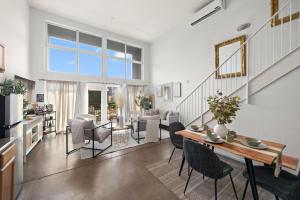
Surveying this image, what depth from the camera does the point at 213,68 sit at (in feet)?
14.4

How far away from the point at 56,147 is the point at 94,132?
1.44 m

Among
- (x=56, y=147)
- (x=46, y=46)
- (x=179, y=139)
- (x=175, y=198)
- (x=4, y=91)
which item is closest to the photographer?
(x=175, y=198)

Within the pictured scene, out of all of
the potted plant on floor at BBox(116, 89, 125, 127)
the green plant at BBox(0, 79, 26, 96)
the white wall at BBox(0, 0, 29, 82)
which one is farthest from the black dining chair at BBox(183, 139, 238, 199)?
the white wall at BBox(0, 0, 29, 82)

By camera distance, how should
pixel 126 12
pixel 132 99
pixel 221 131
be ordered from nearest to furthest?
pixel 221 131 → pixel 126 12 → pixel 132 99

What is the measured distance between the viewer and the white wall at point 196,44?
3551 millimetres

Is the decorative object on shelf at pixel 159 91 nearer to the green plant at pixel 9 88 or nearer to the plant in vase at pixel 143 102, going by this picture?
the plant in vase at pixel 143 102

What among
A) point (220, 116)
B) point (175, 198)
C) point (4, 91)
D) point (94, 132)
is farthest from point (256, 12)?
point (4, 91)

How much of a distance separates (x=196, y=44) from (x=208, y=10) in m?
1.08

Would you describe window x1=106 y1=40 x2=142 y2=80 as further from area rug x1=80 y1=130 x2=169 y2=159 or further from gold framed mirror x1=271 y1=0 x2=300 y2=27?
gold framed mirror x1=271 y1=0 x2=300 y2=27

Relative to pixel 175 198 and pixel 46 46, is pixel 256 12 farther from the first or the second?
pixel 46 46

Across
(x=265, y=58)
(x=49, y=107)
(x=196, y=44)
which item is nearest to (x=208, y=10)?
(x=196, y=44)

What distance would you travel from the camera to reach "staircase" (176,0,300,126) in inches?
92.9

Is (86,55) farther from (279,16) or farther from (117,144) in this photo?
(279,16)

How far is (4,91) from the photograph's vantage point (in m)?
2.51
